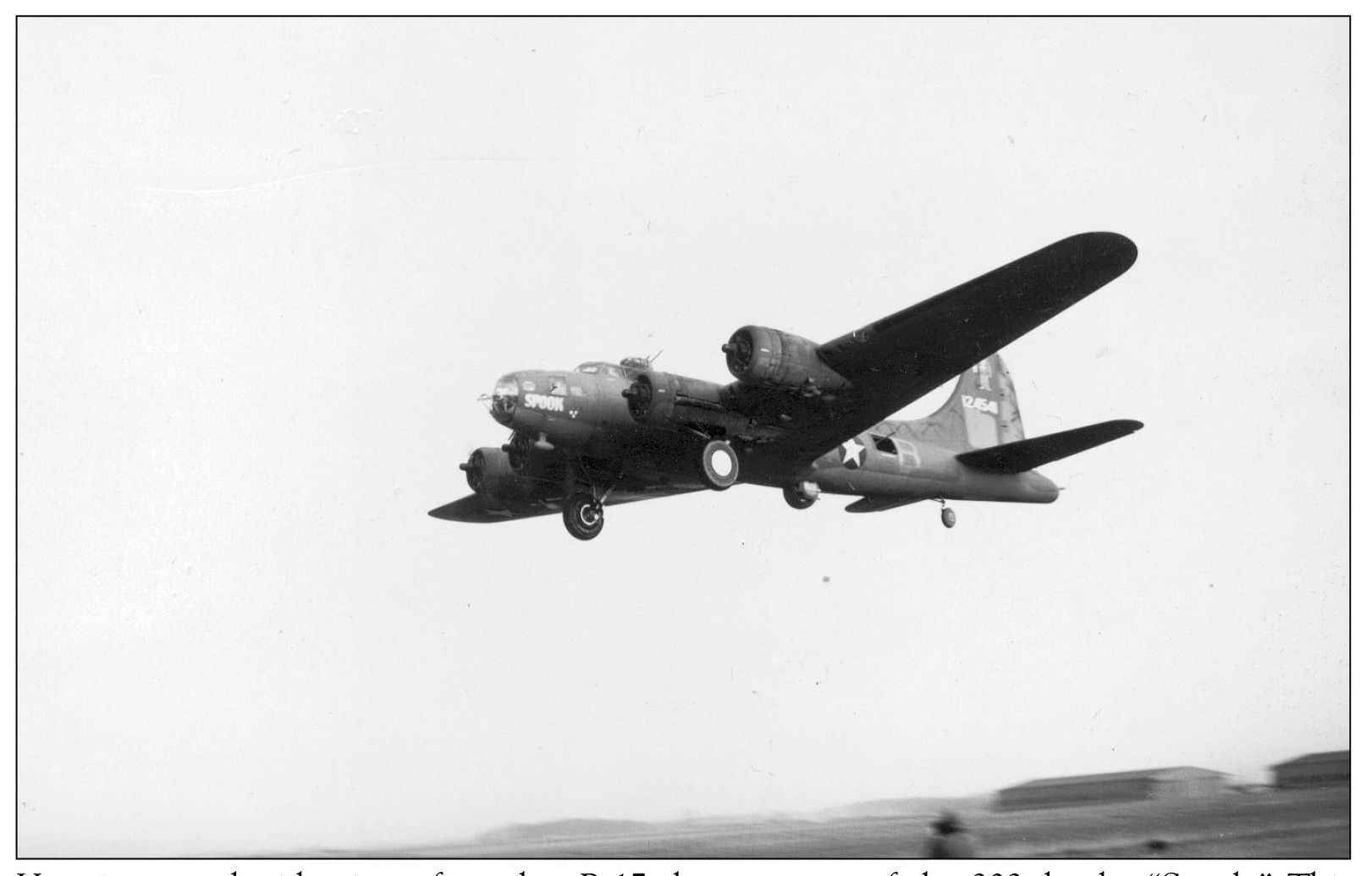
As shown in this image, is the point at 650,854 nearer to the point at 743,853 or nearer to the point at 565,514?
the point at 743,853

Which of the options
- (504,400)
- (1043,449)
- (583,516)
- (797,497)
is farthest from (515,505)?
(1043,449)

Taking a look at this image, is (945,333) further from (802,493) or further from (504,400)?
(504,400)

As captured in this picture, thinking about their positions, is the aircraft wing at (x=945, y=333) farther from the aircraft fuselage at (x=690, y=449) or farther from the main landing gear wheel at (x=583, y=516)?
the main landing gear wheel at (x=583, y=516)

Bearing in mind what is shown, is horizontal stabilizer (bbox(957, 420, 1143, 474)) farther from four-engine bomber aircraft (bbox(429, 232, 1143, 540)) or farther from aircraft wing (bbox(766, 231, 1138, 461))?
aircraft wing (bbox(766, 231, 1138, 461))

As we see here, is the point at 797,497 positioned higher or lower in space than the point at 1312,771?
higher

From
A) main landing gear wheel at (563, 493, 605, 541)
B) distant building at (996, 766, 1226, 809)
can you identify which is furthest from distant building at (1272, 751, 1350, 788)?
main landing gear wheel at (563, 493, 605, 541)

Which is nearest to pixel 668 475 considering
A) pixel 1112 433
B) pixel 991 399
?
pixel 1112 433
